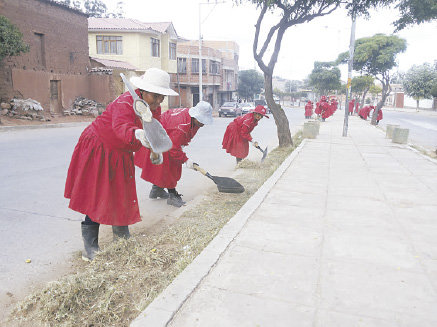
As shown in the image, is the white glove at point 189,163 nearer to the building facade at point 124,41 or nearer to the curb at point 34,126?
the curb at point 34,126

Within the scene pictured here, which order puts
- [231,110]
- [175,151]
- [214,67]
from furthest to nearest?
[214,67] < [231,110] < [175,151]

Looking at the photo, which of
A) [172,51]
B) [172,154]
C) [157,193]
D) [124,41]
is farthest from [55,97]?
[172,154]

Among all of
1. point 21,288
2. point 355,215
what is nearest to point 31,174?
point 21,288

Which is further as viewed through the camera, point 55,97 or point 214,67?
point 214,67

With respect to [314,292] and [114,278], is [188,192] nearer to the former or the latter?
[114,278]

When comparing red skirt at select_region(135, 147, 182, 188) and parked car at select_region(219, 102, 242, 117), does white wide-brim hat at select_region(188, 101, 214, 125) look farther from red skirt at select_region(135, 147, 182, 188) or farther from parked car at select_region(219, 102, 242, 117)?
parked car at select_region(219, 102, 242, 117)

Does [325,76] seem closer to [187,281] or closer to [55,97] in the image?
[55,97]

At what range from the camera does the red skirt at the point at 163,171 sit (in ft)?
16.3

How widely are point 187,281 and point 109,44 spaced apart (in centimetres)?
3075

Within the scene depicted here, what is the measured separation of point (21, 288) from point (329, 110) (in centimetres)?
2529

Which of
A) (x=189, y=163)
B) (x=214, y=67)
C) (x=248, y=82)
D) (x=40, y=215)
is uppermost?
(x=214, y=67)

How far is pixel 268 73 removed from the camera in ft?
36.3

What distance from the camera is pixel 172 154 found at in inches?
188

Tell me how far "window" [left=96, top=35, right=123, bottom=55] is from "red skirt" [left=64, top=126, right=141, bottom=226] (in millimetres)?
29112
